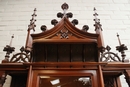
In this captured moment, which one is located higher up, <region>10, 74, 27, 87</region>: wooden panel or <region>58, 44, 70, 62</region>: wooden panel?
<region>58, 44, 70, 62</region>: wooden panel

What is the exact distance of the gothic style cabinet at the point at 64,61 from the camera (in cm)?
107

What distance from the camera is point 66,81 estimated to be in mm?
1080

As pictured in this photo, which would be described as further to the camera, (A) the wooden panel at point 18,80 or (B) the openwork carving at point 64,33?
(A) the wooden panel at point 18,80

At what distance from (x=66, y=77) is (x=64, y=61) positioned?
4.8 inches

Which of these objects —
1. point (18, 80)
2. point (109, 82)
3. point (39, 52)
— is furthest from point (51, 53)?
point (109, 82)

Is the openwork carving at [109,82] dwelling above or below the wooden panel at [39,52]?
below

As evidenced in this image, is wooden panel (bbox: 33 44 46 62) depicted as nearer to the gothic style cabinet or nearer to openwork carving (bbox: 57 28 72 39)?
the gothic style cabinet

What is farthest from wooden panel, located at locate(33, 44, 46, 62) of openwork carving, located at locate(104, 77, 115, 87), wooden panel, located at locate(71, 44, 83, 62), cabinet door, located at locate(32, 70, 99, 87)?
openwork carving, located at locate(104, 77, 115, 87)

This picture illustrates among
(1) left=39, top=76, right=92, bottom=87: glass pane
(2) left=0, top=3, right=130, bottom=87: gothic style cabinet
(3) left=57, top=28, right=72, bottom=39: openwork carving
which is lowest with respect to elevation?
(1) left=39, top=76, right=92, bottom=87: glass pane

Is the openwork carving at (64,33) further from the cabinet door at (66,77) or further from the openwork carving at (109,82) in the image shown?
the openwork carving at (109,82)

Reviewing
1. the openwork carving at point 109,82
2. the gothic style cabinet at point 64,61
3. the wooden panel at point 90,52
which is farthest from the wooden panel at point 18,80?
the openwork carving at point 109,82

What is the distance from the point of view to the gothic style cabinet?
3.52 ft

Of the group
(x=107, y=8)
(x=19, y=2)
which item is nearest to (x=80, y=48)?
(x=107, y=8)

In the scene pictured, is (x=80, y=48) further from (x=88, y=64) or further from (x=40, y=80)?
(x=40, y=80)
